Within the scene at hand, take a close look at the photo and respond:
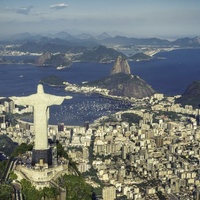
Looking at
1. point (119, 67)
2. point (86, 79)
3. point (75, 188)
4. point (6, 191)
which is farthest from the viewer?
point (119, 67)

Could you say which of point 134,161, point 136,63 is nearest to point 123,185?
point 134,161

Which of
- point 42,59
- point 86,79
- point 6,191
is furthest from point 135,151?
point 42,59

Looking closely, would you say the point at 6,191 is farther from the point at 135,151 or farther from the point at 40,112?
the point at 135,151

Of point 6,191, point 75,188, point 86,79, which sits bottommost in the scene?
point 86,79

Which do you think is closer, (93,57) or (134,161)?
(134,161)

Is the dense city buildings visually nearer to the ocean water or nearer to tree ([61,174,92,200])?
the ocean water

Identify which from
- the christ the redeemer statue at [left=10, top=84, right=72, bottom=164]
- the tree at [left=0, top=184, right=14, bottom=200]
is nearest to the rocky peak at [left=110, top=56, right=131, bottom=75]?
the christ the redeemer statue at [left=10, top=84, right=72, bottom=164]

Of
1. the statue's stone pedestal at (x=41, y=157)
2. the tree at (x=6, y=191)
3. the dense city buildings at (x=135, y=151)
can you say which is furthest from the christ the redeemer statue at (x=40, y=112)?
the dense city buildings at (x=135, y=151)

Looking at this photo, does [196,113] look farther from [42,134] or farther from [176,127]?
[42,134]
